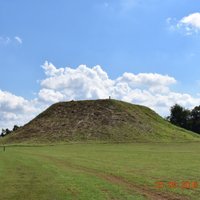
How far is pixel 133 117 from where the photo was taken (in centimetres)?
9306

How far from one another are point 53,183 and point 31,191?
2373 mm

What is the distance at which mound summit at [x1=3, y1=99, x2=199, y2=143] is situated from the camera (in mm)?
80688

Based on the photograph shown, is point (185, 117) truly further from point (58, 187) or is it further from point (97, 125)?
point (58, 187)

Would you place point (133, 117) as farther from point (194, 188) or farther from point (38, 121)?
point (194, 188)

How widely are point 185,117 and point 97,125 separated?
64.0 meters
